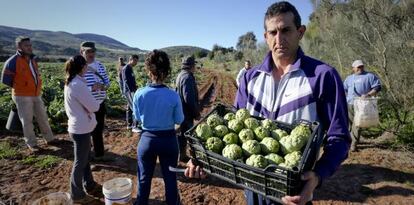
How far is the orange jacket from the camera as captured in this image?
653 cm

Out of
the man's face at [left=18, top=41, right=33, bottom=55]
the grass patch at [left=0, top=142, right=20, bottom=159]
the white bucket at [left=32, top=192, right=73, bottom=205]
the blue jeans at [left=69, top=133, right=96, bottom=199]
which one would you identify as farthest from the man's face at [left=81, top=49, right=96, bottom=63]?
the white bucket at [left=32, top=192, right=73, bottom=205]

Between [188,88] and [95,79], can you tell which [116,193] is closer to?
[188,88]

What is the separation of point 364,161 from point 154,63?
201 inches

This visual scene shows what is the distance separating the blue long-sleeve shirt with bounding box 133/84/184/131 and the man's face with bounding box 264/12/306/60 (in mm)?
2007

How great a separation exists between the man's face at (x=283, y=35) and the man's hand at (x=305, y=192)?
2.93ft

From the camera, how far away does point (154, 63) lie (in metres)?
4.03

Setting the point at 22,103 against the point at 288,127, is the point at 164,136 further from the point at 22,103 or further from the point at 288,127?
the point at 22,103

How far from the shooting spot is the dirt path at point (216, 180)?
16.8 ft

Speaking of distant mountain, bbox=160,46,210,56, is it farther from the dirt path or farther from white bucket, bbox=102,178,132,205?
white bucket, bbox=102,178,132,205

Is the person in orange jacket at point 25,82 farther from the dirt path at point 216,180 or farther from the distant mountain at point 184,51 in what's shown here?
the distant mountain at point 184,51

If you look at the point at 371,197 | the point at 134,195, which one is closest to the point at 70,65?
the point at 134,195

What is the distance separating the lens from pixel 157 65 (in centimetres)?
403

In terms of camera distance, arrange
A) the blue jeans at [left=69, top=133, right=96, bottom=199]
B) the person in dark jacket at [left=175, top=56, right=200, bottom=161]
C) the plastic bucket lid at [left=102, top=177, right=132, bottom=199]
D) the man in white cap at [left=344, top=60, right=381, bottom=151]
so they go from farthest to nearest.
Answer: the man in white cap at [left=344, top=60, right=381, bottom=151], the person in dark jacket at [left=175, top=56, right=200, bottom=161], the blue jeans at [left=69, top=133, right=96, bottom=199], the plastic bucket lid at [left=102, top=177, right=132, bottom=199]

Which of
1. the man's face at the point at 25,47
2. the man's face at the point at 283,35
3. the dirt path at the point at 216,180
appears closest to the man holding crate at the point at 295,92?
the man's face at the point at 283,35
